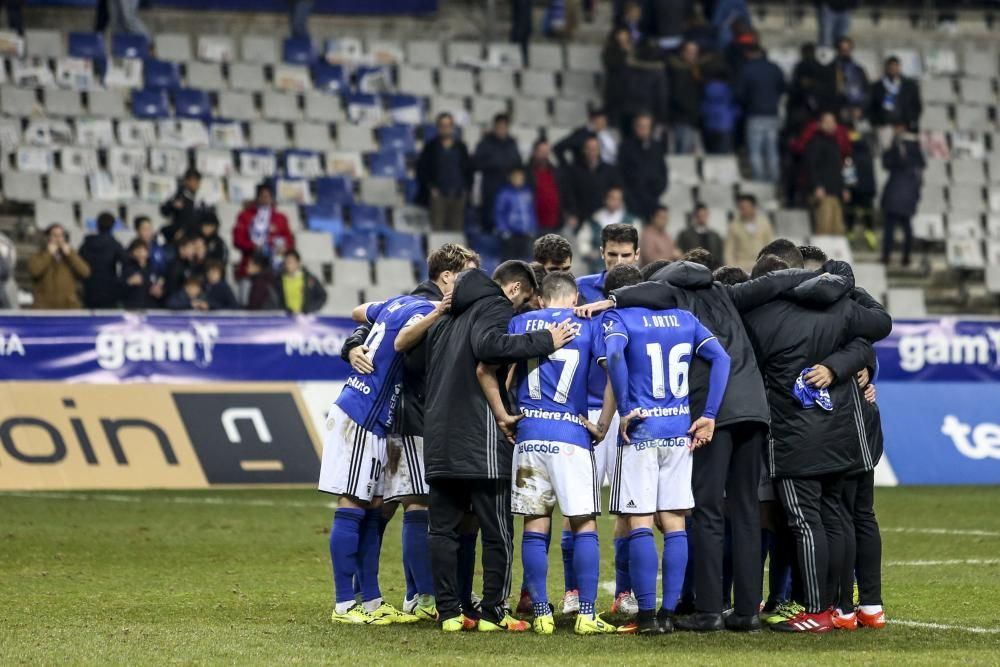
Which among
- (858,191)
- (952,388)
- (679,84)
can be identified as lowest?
(952,388)

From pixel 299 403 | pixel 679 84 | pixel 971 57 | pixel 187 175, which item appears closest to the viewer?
pixel 299 403

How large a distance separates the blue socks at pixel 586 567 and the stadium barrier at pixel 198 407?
9104 millimetres

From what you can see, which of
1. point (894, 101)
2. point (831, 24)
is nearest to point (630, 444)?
point (894, 101)

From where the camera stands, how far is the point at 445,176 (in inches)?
960

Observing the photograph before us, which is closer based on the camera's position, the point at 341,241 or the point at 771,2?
the point at 341,241

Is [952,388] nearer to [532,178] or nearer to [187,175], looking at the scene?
[532,178]

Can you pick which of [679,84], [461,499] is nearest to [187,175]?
[679,84]

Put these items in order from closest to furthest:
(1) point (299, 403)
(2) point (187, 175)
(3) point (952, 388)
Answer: (1) point (299, 403)
(3) point (952, 388)
(2) point (187, 175)

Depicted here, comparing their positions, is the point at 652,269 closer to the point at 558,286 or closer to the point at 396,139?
the point at 558,286

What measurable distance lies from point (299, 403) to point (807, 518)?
976 centimetres

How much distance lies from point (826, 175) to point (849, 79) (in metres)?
2.84

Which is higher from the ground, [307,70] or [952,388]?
[307,70]

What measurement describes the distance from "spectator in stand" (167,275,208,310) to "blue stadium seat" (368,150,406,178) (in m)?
5.64

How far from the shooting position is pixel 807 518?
9805 millimetres
